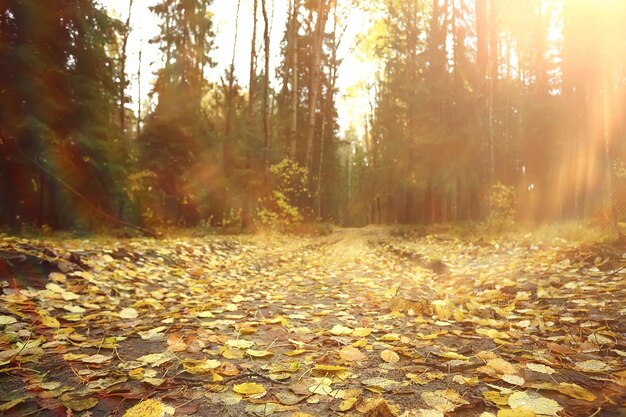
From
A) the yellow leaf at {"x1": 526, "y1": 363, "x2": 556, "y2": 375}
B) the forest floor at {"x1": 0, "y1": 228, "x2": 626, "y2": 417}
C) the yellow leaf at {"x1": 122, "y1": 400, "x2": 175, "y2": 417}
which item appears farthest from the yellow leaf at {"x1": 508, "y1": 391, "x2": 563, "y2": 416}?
the yellow leaf at {"x1": 122, "y1": 400, "x2": 175, "y2": 417}

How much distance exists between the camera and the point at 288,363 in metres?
1.76

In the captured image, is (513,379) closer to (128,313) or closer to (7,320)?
(128,313)

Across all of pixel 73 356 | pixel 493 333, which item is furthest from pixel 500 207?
pixel 73 356

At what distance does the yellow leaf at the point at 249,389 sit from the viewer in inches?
56.4

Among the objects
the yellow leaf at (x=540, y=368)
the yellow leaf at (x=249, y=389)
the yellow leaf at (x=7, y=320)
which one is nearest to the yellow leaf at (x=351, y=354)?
the yellow leaf at (x=249, y=389)

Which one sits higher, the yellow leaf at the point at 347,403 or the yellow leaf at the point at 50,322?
the yellow leaf at the point at 50,322

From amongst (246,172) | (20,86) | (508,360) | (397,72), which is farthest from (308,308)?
Result: (397,72)

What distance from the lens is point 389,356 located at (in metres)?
1.84

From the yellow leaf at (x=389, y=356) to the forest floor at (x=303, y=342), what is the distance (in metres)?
0.01

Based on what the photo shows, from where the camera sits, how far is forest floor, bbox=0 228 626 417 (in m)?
1.35

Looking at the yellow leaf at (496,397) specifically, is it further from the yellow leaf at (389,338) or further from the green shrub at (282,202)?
the green shrub at (282,202)

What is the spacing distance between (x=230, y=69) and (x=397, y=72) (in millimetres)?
11042

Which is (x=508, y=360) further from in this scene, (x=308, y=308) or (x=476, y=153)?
(x=476, y=153)

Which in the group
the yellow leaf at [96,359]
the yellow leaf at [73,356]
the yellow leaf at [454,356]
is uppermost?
the yellow leaf at [73,356]
